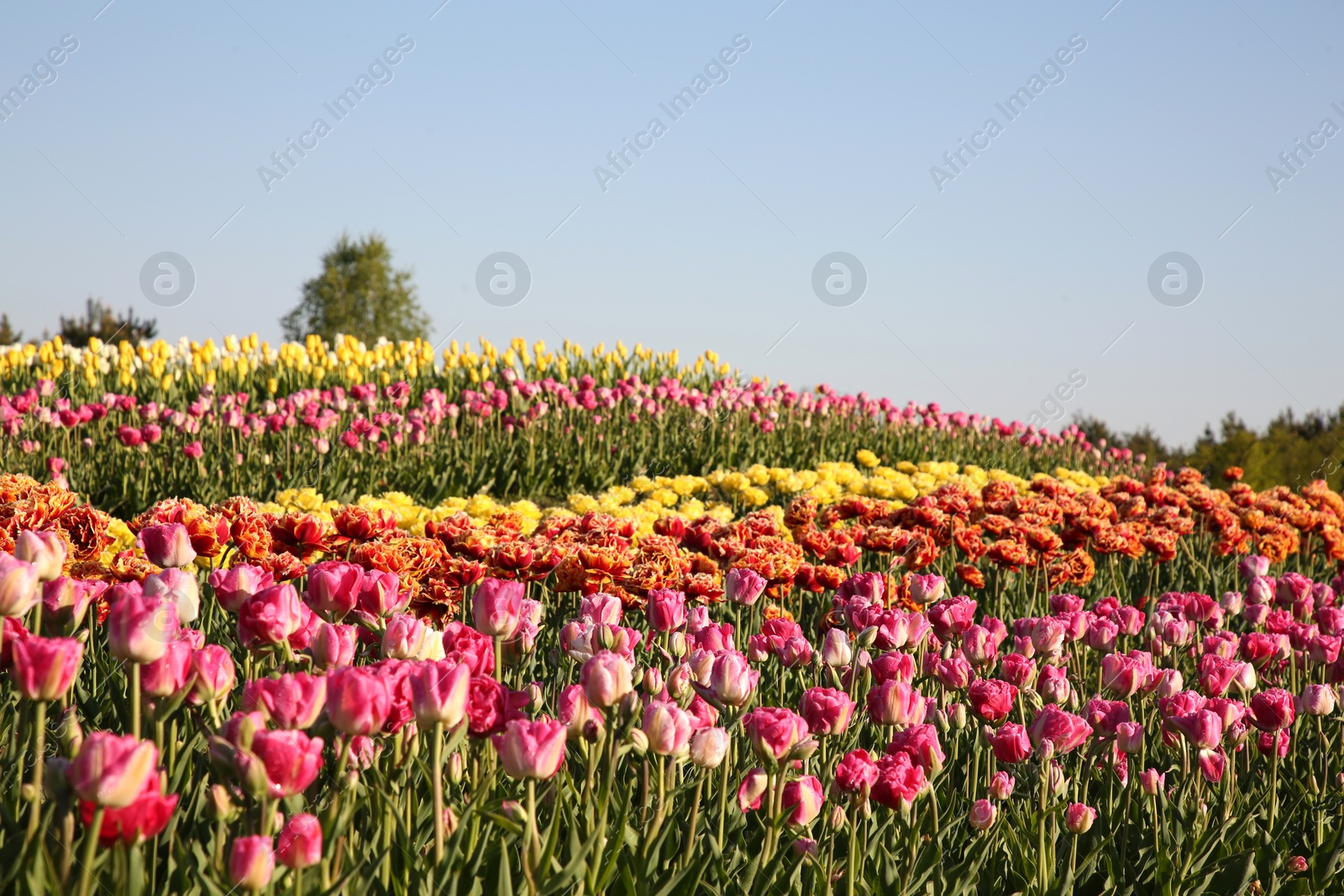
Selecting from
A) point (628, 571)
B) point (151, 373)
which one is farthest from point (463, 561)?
point (151, 373)

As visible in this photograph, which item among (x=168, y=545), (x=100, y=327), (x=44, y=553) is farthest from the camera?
(x=100, y=327)

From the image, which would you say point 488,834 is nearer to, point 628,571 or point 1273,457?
point 628,571

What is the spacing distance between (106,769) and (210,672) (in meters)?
0.41

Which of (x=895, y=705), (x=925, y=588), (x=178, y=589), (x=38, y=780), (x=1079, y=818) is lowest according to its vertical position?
(x=1079, y=818)

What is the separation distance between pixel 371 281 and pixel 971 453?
96.8ft

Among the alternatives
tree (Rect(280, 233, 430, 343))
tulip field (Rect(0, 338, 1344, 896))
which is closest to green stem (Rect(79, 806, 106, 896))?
tulip field (Rect(0, 338, 1344, 896))

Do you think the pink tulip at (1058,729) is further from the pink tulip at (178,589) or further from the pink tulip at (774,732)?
the pink tulip at (178,589)

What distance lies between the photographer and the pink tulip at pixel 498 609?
1.96 meters

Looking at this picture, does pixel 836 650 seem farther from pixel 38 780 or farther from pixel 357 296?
pixel 357 296

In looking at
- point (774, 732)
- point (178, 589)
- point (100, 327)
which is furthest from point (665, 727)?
point (100, 327)

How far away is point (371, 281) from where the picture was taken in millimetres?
37844

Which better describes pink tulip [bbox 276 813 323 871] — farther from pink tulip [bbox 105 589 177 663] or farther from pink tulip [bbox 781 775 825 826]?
pink tulip [bbox 781 775 825 826]

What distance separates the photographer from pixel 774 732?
72.2 inches

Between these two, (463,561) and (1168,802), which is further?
(463,561)
